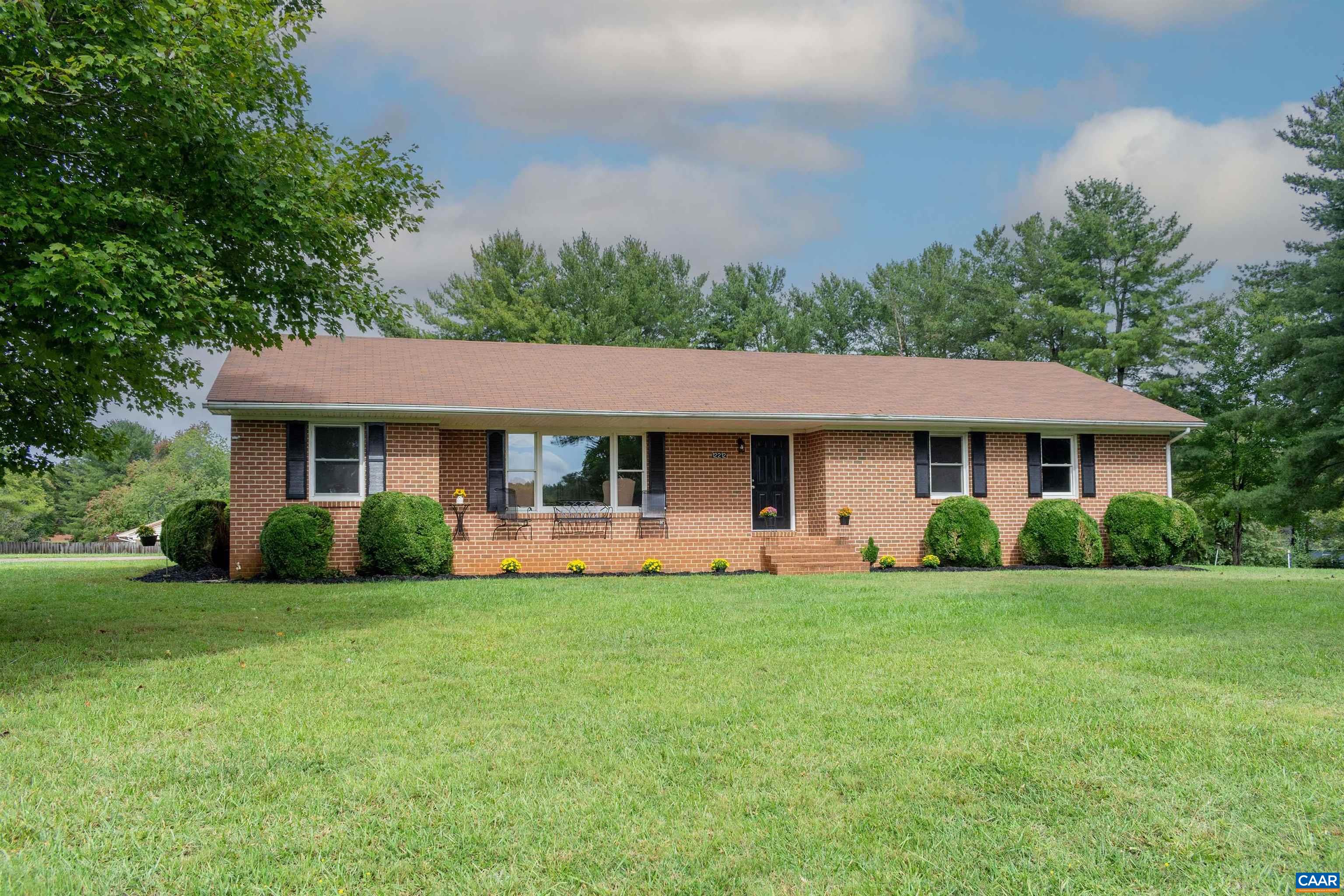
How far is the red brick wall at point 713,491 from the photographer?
1558 centimetres

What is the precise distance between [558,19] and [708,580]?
989cm

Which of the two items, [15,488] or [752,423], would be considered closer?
[752,423]

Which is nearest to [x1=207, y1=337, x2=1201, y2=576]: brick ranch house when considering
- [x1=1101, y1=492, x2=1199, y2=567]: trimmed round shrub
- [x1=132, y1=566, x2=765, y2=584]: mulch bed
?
[x1=132, y1=566, x2=765, y2=584]: mulch bed

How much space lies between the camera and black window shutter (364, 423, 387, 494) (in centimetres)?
1595

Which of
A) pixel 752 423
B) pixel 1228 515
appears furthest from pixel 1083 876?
pixel 1228 515

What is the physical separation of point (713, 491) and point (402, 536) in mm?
6060

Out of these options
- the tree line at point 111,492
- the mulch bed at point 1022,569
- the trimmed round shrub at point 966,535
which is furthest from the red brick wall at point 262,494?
the tree line at point 111,492

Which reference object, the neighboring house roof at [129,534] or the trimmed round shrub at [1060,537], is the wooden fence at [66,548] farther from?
the trimmed round shrub at [1060,537]

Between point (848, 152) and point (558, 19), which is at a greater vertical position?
point (848, 152)

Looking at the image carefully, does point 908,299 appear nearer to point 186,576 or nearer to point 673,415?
point 673,415

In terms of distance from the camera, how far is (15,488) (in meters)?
55.5

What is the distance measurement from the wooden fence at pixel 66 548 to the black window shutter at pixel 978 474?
32.0 metres

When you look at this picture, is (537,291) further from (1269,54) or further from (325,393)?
(1269,54)

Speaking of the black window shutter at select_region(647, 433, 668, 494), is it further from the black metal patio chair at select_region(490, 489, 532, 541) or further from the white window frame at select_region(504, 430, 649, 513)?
the black metal patio chair at select_region(490, 489, 532, 541)
